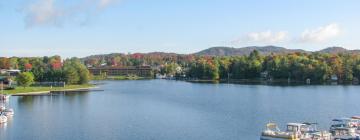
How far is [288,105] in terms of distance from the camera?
64.4m

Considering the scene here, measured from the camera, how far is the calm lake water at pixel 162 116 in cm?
4216

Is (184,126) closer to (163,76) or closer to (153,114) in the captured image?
(153,114)

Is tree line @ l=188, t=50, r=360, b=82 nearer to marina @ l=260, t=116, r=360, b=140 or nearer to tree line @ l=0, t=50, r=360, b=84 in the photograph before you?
tree line @ l=0, t=50, r=360, b=84

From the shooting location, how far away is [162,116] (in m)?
54.2

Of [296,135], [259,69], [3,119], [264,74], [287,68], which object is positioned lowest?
[296,135]

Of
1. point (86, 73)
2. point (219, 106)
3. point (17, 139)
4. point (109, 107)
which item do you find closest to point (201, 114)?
point (219, 106)

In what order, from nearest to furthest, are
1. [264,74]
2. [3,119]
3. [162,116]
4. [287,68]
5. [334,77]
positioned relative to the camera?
[3,119], [162,116], [334,77], [287,68], [264,74]

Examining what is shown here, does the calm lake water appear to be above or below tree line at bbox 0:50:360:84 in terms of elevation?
below

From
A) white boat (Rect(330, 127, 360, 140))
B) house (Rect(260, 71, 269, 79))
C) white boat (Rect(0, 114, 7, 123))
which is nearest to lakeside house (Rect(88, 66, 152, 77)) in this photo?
house (Rect(260, 71, 269, 79))

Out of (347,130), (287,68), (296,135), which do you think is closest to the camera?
(296,135)

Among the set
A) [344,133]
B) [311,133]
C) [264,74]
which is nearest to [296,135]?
[311,133]

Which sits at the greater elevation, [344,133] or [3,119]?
[3,119]

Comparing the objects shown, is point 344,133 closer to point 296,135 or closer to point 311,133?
point 311,133

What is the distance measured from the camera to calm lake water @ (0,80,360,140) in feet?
138
